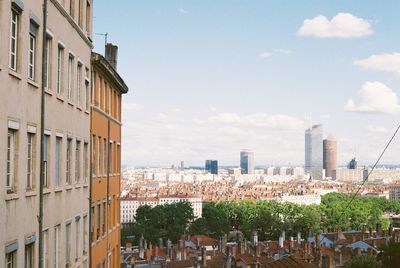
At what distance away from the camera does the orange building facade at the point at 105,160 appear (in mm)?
23578

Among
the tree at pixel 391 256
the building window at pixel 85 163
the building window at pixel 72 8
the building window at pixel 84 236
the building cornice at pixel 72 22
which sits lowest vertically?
the tree at pixel 391 256

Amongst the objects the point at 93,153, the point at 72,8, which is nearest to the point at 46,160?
the point at 72,8

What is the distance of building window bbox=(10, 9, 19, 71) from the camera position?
12723mm

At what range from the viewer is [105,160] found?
26.7 metres

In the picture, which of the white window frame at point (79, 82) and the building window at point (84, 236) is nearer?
the white window frame at point (79, 82)

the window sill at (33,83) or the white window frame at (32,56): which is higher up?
the white window frame at (32,56)

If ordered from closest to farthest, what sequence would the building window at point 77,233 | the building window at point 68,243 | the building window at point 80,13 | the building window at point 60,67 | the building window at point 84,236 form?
the building window at point 60,67
the building window at point 68,243
the building window at point 77,233
the building window at point 80,13
the building window at point 84,236

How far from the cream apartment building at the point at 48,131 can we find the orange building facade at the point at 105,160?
1751 millimetres

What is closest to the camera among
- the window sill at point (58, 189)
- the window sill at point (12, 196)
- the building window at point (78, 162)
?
the window sill at point (12, 196)

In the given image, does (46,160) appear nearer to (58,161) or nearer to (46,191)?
(46,191)

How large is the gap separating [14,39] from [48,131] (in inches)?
137

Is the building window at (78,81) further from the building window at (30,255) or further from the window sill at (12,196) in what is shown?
the window sill at (12,196)

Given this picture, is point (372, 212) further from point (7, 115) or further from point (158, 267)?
point (7, 115)

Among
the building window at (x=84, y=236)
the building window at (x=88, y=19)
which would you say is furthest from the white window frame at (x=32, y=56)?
the building window at (x=84, y=236)
